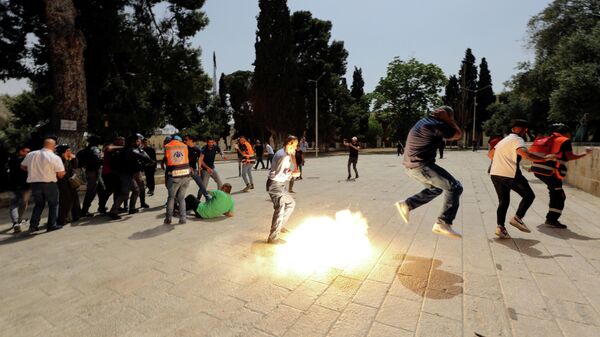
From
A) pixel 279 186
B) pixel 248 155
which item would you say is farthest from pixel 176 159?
pixel 248 155

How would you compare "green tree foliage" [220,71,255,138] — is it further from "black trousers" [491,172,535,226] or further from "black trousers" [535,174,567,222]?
"black trousers" [491,172,535,226]

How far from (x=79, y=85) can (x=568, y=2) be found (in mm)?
27596

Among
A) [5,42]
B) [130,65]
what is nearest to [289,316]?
[5,42]

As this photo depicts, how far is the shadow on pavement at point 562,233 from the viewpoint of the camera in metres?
4.61

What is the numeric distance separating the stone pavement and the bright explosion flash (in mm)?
166

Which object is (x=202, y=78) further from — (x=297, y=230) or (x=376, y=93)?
(x=376, y=93)

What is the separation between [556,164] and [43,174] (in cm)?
911

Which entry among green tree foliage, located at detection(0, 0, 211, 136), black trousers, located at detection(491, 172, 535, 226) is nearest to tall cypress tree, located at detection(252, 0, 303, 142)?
green tree foliage, located at detection(0, 0, 211, 136)

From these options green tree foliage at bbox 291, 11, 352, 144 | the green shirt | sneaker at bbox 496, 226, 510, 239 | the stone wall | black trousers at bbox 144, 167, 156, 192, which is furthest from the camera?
green tree foliage at bbox 291, 11, 352, 144

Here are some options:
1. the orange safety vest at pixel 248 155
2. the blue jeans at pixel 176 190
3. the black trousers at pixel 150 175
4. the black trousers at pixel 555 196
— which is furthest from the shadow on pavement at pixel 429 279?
the black trousers at pixel 150 175

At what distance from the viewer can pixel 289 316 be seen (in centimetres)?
259

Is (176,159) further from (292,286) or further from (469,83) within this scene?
(469,83)

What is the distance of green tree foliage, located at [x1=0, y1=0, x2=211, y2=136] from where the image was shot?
13.0 metres

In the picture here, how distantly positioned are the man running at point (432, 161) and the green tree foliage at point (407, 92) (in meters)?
46.5
